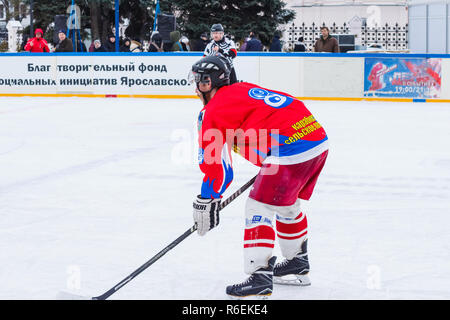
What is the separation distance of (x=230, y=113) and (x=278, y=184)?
379mm

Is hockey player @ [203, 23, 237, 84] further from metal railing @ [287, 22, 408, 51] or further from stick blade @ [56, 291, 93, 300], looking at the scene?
metal railing @ [287, 22, 408, 51]

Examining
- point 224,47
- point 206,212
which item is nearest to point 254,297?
point 206,212

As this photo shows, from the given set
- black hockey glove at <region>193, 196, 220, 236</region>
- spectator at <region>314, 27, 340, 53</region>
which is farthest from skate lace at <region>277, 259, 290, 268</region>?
spectator at <region>314, 27, 340, 53</region>

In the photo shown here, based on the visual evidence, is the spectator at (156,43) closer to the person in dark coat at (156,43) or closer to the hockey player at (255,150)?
the person in dark coat at (156,43)

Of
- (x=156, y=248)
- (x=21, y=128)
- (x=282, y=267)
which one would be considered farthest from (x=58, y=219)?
(x=21, y=128)

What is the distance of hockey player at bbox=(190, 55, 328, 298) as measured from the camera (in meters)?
3.34

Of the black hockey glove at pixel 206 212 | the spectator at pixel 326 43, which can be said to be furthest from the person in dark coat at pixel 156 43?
the black hockey glove at pixel 206 212

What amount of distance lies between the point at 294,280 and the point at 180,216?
172 centimetres

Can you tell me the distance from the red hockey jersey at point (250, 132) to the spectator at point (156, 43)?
→ 523 inches

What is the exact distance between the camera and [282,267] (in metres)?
3.82

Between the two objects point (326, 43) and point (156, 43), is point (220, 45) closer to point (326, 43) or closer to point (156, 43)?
point (326, 43)

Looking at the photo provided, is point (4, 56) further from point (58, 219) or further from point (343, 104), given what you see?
point (58, 219)

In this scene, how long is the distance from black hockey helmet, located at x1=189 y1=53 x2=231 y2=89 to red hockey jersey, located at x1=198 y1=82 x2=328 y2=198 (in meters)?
0.04

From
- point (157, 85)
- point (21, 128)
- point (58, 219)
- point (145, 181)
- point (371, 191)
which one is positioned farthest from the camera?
point (157, 85)
